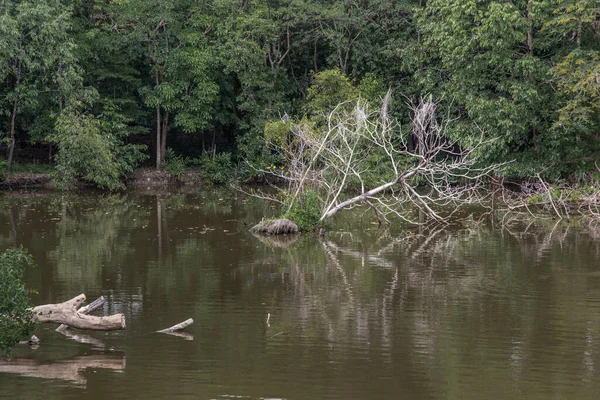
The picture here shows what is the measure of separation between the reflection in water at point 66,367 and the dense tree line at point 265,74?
21.4 meters

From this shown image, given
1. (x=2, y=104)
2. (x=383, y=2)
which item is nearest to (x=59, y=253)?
(x=2, y=104)

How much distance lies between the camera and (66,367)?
10.2 metres

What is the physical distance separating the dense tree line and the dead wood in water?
9.93 meters

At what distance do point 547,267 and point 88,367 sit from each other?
33.3 ft

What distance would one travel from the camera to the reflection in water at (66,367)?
982cm

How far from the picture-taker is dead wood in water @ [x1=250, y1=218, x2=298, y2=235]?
21.8 meters

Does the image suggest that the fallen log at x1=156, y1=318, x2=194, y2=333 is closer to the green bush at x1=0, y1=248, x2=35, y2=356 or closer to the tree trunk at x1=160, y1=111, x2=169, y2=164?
the green bush at x1=0, y1=248, x2=35, y2=356

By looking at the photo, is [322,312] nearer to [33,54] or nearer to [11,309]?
[11,309]

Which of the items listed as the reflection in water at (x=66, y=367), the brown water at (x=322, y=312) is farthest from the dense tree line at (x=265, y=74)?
the reflection in water at (x=66, y=367)

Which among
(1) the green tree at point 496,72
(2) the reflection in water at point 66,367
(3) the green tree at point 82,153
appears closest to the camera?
(2) the reflection in water at point 66,367

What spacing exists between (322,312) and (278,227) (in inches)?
335

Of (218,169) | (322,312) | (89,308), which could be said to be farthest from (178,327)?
(218,169)

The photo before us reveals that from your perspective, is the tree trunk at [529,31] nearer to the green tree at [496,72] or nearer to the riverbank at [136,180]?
the green tree at [496,72]

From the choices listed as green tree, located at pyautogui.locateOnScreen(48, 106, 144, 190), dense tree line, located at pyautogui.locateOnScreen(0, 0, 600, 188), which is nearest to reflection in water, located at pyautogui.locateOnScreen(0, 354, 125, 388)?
dense tree line, located at pyautogui.locateOnScreen(0, 0, 600, 188)
